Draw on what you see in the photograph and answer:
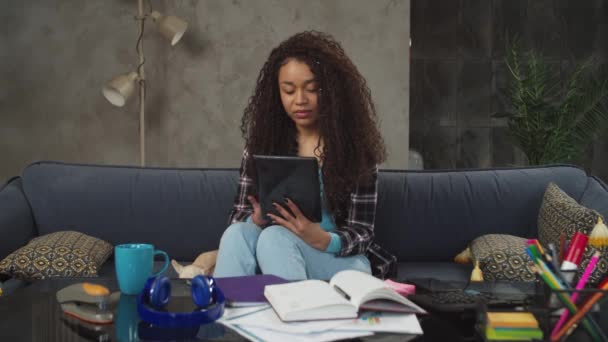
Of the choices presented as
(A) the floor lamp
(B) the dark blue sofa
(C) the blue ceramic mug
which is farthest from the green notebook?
(A) the floor lamp

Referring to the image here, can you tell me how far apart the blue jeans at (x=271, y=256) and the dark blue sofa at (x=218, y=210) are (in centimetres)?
66

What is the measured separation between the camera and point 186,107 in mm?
3514

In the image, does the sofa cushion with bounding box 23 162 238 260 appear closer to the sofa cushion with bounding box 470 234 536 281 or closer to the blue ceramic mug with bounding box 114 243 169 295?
the sofa cushion with bounding box 470 234 536 281

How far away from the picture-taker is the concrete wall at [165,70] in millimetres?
3477

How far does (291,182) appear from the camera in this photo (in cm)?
158

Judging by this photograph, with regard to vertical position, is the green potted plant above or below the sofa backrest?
above

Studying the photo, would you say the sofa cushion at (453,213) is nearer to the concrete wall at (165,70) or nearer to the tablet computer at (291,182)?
the tablet computer at (291,182)

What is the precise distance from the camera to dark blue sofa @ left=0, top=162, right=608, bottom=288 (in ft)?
7.75

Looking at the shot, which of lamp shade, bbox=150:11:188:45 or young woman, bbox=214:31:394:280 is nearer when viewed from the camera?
young woman, bbox=214:31:394:280

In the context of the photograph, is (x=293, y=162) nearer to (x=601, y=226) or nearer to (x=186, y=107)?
(x=601, y=226)

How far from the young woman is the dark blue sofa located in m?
0.44

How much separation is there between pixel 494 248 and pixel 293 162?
828 mm

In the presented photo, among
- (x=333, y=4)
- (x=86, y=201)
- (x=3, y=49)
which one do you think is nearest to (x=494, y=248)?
(x=86, y=201)

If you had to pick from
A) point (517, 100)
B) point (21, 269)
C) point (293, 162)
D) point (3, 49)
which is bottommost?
point (21, 269)
